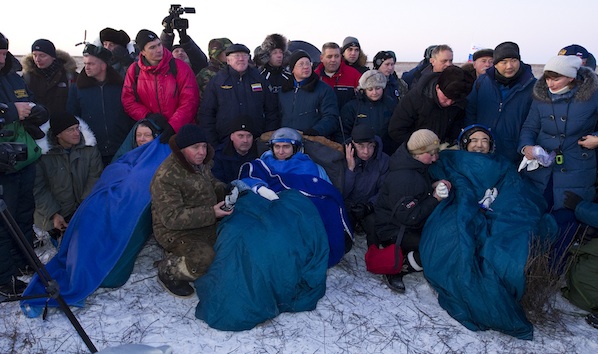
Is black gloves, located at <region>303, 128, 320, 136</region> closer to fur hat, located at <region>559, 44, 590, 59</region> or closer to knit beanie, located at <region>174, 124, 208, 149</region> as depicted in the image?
knit beanie, located at <region>174, 124, 208, 149</region>

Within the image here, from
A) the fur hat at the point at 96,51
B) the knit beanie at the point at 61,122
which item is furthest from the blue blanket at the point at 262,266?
the fur hat at the point at 96,51

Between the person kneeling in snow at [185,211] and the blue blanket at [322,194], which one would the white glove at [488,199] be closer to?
the blue blanket at [322,194]

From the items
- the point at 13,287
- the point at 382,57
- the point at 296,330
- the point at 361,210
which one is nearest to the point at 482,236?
the point at 361,210

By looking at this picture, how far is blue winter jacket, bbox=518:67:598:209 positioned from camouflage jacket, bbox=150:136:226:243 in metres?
2.91

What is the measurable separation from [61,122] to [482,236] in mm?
3828

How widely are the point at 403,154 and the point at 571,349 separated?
1.95 meters

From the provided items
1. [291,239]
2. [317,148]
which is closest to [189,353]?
[291,239]

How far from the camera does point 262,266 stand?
137 inches

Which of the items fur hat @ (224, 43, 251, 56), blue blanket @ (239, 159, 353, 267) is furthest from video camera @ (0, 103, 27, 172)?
fur hat @ (224, 43, 251, 56)

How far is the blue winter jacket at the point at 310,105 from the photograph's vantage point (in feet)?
16.9

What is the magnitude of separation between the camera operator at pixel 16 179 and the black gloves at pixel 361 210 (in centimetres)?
292

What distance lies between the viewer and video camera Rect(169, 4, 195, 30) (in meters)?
6.00

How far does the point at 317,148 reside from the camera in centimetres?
473

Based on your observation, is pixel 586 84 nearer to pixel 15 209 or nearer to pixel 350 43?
pixel 350 43
